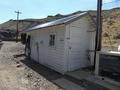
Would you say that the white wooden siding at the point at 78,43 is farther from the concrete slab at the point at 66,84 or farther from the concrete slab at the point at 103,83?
the concrete slab at the point at 103,83

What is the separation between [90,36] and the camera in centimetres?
1013

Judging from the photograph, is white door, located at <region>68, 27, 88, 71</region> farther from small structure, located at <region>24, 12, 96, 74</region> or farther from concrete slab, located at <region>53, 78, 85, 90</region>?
concrete slab, located at <region>53, 78, 85, 90</region>

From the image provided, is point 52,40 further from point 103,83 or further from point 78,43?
point 103,83

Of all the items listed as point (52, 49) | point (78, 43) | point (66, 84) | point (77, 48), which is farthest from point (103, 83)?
point (52, 49)

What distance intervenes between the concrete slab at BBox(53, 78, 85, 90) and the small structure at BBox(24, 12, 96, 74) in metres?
1.17

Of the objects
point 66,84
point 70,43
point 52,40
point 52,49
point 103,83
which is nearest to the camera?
point 103,83

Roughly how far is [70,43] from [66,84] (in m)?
2.72

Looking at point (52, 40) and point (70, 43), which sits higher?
point (52, 40)

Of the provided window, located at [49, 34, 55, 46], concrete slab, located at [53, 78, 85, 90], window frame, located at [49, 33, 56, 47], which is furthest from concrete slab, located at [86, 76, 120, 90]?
window, located at [49, 34, 55, 46]

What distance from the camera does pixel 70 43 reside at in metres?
9.00

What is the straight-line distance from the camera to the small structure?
28.9 ft

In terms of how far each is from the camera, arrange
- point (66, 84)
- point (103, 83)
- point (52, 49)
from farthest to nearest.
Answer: point (52, 49) → point (66, 84) → point (103, 83)

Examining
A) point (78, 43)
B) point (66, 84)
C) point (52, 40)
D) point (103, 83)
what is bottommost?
point (66, 84)

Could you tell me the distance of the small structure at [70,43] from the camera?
8.82m
